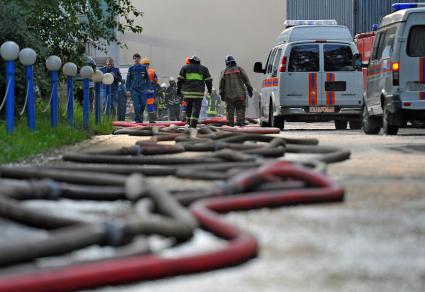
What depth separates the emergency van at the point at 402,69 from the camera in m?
17.3

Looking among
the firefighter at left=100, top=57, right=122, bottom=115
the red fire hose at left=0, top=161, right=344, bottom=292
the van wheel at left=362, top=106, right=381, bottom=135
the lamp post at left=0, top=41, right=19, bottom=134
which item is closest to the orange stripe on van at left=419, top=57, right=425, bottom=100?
the van wheel at left=362, top=106, right=381, bottom=135

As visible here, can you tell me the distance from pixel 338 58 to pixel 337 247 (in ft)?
58.1

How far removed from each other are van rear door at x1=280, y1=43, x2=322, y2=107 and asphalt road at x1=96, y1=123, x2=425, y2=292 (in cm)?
1410

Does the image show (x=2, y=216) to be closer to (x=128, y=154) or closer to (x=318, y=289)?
(x=318, y=289)

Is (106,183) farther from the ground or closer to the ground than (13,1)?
closer to the ground

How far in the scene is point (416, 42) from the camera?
1731 cm

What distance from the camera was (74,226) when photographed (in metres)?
5.24

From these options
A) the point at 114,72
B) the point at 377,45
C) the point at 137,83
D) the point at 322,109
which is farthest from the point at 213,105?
the point at 377,45

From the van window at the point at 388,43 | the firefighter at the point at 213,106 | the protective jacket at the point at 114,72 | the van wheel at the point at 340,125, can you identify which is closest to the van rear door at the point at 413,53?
the van window at the point at 388,43

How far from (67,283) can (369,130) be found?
16.3 metres

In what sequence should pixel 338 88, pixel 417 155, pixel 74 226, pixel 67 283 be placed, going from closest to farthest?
pixel 67 283 → pixel 74 226 → pixel 417 155 → pixel 338 88

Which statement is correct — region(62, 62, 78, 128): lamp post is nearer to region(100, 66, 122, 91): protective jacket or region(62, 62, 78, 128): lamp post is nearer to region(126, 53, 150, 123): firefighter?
region(126, 53, 150, 123): firefighter

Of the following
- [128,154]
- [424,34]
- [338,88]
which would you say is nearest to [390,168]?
[128,154]

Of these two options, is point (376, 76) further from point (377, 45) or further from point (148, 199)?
point (148, 199)
